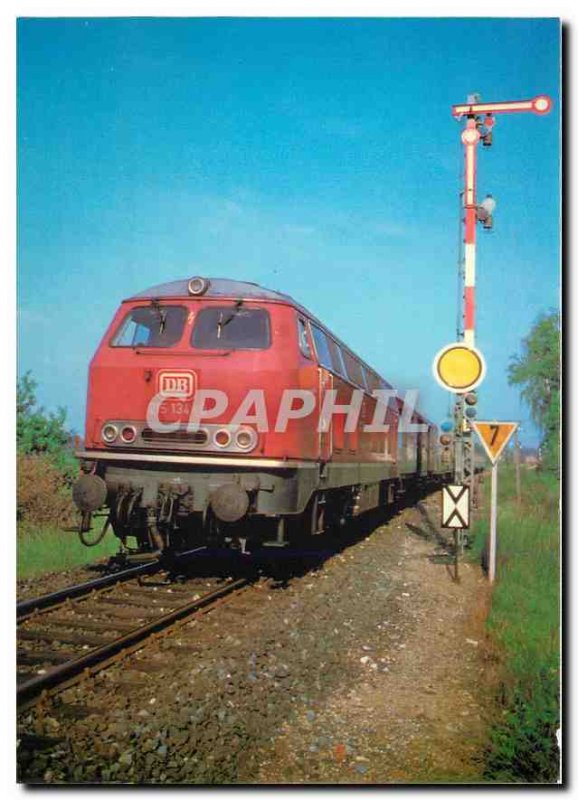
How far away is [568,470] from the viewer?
17.0 ft

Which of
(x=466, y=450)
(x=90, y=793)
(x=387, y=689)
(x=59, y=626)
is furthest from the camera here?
(x=466, y=450)

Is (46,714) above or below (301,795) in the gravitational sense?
above

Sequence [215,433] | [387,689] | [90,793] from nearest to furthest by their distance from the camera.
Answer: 1. [90,793]
2. [387,689]
3. [215,433]

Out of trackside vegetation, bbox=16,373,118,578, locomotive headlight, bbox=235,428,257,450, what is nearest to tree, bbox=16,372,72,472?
trackside vegetation, bbox=16,373,118,578

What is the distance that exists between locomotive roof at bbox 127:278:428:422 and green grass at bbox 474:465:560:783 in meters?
3.00

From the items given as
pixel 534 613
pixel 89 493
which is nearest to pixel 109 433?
pixel 89 493

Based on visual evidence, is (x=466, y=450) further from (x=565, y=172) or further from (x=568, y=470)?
(x=565, y=172)

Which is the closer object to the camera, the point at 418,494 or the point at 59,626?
the point at 59,626

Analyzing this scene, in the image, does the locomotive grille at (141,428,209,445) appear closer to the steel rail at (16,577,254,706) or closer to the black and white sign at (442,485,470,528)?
the steel rail at (16,577,254,706)

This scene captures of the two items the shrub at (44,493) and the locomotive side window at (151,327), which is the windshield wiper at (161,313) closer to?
the locomotive side window at (151,327)

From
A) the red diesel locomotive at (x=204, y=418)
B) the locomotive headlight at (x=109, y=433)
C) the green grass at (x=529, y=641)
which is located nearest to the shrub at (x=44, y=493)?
the red diesel locomotive at (x=204, y=418)

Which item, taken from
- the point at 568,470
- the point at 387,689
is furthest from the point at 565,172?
the point at 387,689

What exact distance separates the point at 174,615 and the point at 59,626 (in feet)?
3.00
